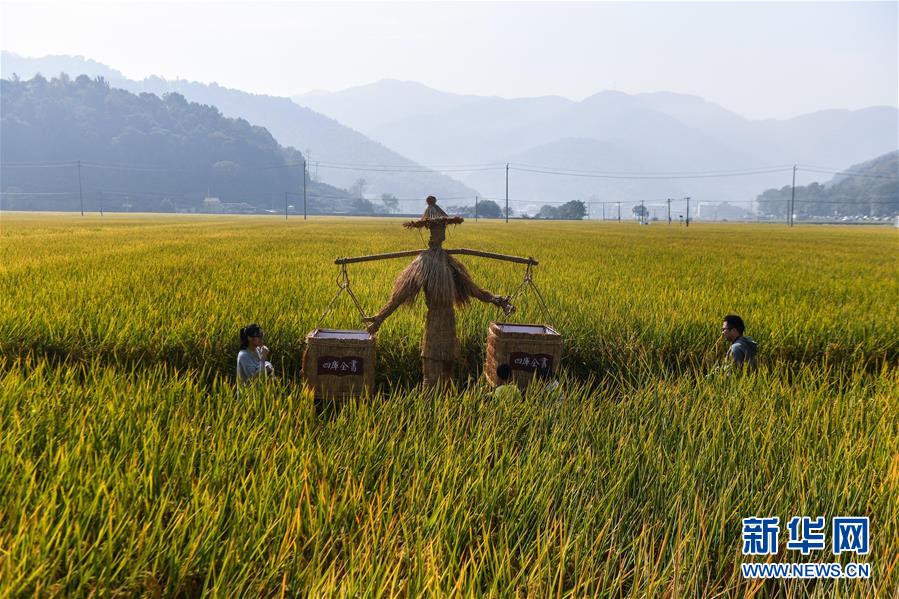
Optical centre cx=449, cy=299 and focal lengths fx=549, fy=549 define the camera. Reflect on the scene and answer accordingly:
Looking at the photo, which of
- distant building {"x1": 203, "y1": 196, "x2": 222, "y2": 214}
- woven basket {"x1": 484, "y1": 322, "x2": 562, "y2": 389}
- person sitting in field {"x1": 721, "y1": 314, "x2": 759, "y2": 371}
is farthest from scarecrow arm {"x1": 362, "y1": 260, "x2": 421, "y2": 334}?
distant building {"x1": 203, "y1": 196, "x2": 222, "y2": 214}

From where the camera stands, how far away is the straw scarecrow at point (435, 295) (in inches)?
145

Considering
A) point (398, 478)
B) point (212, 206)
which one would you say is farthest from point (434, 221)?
point (212, 206)

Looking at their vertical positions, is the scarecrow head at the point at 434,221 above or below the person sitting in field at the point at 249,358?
above

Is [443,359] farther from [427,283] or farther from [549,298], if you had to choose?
[549,298]

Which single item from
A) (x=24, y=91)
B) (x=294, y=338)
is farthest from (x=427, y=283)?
(x=24, y=91)

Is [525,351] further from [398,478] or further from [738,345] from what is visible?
[738,345]

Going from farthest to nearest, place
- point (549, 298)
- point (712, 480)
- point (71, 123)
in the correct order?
point (71, 123) < point (549, 298) < point (712, 480)

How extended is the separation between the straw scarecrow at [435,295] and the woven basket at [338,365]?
37 centimetres

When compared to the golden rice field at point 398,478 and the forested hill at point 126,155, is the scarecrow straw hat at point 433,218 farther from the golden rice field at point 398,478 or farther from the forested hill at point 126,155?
the forested hill at point 126,155

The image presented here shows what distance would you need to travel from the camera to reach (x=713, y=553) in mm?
1849

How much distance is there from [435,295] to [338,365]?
0.81m

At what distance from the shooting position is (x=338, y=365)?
328 cm

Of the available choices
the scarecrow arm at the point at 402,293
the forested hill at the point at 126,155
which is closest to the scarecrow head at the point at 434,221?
the scarecrow arm at the point at 402,293

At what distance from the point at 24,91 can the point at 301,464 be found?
563 feet
